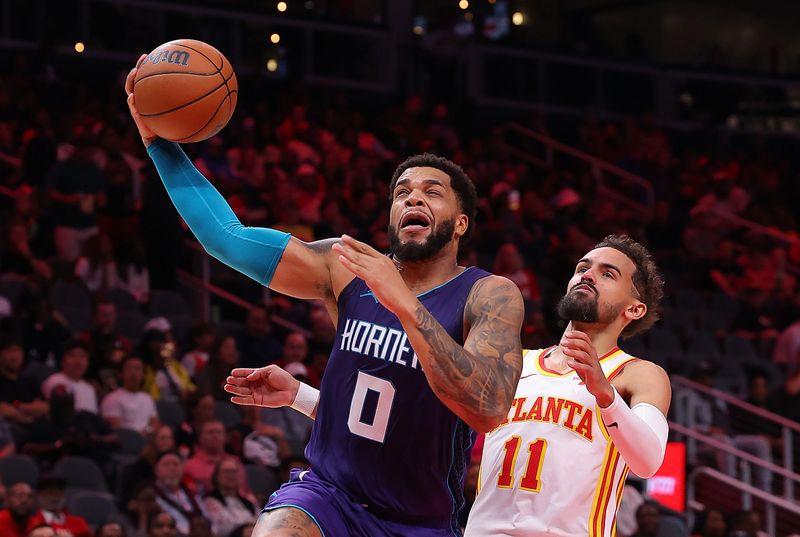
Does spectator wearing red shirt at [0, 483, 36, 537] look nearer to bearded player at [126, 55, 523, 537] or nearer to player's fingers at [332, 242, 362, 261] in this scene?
bearded player at [126, 55, 523, 537]

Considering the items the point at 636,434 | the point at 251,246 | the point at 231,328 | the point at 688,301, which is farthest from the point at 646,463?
the point at 688,301

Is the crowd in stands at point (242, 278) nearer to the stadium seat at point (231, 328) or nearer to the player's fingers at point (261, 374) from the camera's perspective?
the stadium seat at point (231, 328)

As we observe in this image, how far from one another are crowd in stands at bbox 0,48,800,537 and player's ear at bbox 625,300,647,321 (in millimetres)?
4332

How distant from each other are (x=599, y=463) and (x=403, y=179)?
4.67 ft

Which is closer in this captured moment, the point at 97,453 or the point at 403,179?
the point at 403,179

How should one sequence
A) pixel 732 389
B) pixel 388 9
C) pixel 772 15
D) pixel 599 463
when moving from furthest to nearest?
pixel 772 15
pixel 388 9
pixel 732 389
pixel 599 463

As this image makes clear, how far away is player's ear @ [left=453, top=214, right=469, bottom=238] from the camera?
4.66 m

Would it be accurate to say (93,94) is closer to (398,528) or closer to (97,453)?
(97,453)

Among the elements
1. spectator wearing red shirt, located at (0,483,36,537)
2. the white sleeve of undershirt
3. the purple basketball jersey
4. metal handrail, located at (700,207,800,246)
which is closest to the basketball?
the purple basketball jersey

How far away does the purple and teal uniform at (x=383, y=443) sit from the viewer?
4.32 m

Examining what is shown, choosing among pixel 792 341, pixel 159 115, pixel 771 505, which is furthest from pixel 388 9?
pixel 159 115

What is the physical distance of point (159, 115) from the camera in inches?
186

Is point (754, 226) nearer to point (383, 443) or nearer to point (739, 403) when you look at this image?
point (739, 403)

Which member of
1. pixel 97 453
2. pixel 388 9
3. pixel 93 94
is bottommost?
pixel 97 453
